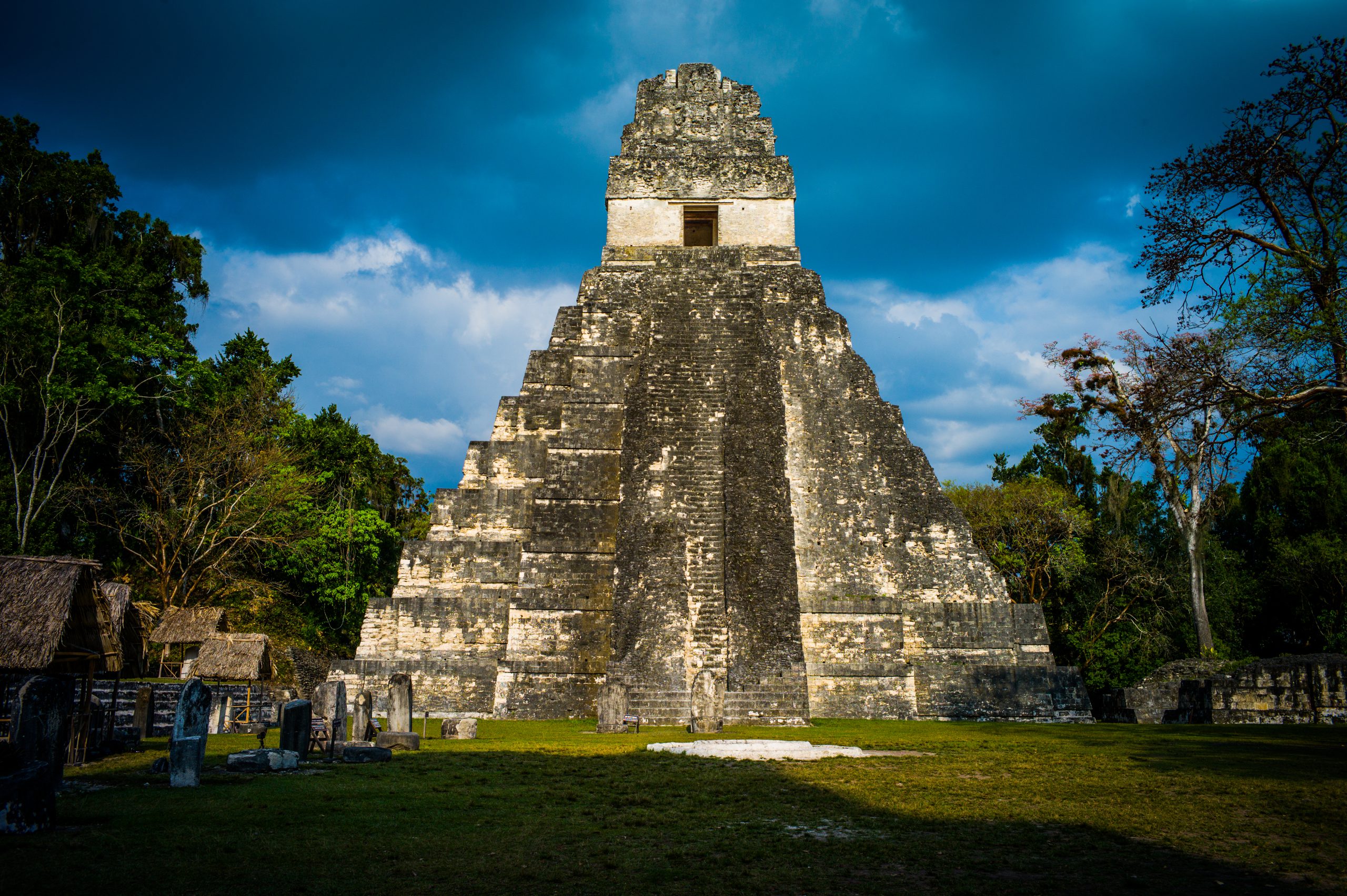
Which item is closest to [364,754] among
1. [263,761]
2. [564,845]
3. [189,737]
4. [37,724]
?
[263,761]

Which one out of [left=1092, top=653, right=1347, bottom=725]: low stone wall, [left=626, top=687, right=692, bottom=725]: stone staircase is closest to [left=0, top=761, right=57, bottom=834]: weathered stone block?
[left=626, top=687, right=692, bottom=725]: stone staircase

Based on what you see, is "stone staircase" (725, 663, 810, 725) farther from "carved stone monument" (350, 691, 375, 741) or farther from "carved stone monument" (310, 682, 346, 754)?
"carved stone monument" (310, 682, 346, 754)

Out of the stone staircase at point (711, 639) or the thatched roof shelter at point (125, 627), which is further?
the stone staircase at point (711, 639)

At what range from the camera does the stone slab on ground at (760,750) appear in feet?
28.4

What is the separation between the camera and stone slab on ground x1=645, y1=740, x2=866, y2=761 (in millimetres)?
8664

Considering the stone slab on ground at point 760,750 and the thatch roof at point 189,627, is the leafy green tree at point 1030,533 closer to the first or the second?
the stone slab on ground at point 760,750

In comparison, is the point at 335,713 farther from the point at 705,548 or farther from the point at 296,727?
the point at 705,548

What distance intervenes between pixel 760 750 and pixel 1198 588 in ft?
51.5

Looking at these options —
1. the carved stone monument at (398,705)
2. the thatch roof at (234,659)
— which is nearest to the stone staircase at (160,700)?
the thatch roof at (234,659)

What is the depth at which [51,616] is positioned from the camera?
8500mm

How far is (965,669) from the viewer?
1461 centimetres

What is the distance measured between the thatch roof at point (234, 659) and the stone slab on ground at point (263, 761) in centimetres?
672

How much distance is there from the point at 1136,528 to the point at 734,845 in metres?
25.0

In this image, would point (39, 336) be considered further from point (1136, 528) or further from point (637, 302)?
point (1136, 528)
